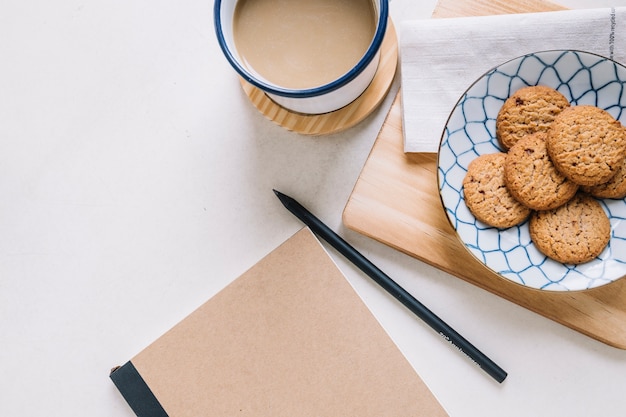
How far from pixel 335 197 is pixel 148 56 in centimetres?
30

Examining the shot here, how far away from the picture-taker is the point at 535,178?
558 millimetres

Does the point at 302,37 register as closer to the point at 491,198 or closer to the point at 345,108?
the point at 345,108

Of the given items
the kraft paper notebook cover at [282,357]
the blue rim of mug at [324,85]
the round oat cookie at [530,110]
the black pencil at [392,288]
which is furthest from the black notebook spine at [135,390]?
the round oat cookie at [530,110]

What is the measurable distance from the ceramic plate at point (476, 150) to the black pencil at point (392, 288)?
0.37 ft

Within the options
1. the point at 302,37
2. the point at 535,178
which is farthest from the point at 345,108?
the point at 535,178

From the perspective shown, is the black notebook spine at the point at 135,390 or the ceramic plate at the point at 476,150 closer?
the ceramic plate at the point at 476,150

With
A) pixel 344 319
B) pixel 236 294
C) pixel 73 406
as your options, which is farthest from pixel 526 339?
Result: pixel 73 406

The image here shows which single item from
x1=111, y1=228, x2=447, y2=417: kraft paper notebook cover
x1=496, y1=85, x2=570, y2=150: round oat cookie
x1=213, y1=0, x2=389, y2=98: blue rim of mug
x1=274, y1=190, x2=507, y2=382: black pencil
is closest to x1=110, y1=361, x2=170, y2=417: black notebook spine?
x1=111, y1=228, x2=447, y2=417: kraft paper notebook cover

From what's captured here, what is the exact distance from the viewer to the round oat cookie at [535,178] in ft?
1.83

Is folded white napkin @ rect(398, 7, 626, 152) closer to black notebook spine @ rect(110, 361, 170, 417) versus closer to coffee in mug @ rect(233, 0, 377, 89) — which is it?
coffee in mug @ rect(233, 0, 377, 89)

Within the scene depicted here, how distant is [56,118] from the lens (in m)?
0.71

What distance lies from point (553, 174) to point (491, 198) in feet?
0.22

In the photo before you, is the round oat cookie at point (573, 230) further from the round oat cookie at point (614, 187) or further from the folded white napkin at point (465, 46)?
the folded white napkin at point (465, 46)

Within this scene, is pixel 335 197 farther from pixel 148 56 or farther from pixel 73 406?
pixel 73 406
